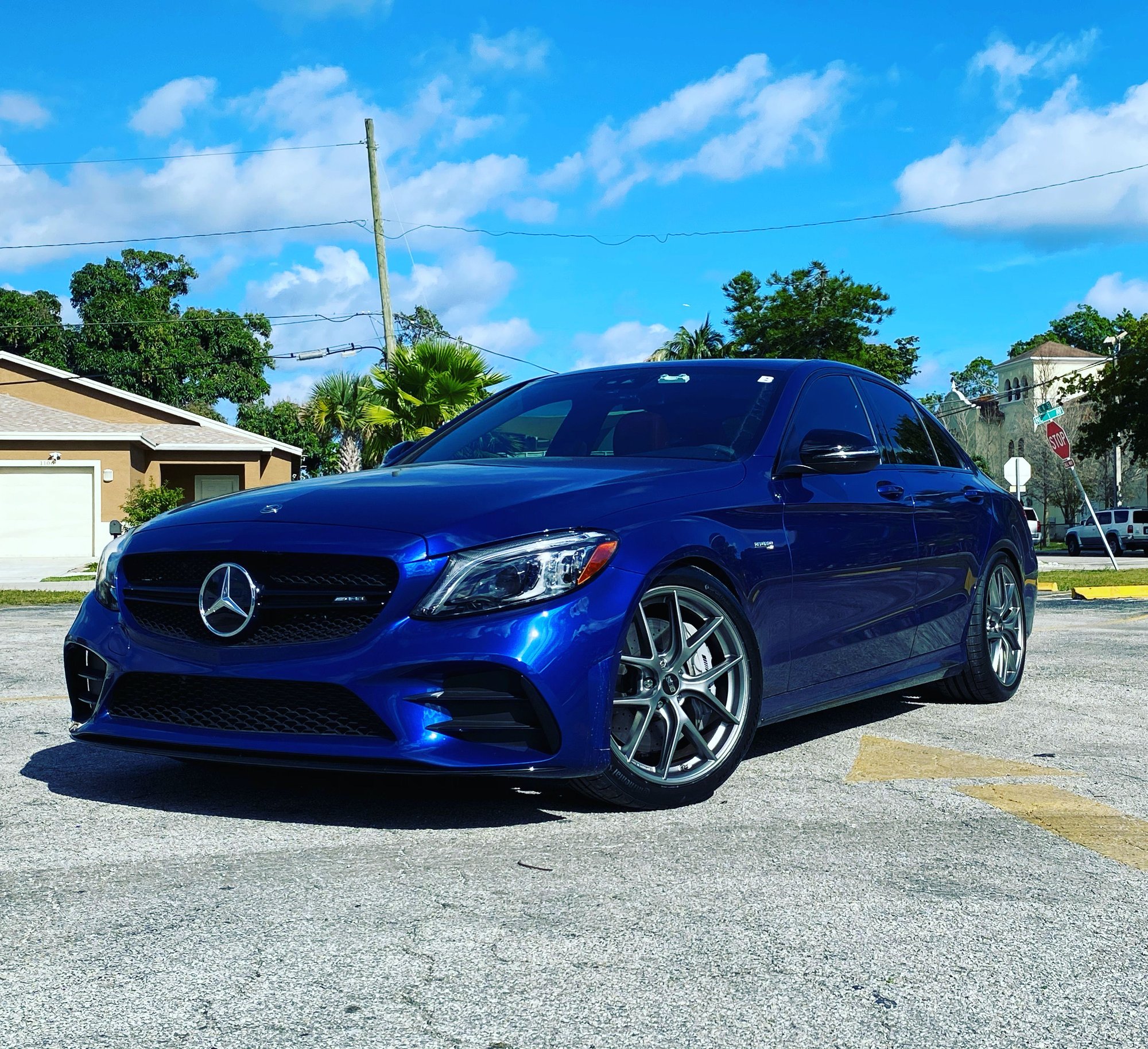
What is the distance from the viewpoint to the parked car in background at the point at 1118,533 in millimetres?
43978

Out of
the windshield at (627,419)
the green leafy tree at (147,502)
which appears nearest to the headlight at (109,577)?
the windshield at (627,419)

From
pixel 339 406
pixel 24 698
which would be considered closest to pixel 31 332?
pixel 339 406

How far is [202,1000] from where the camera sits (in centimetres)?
Answer: 258

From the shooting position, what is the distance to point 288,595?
396 cm

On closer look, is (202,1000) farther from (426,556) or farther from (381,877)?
(426,556)

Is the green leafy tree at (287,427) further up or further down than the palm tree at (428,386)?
further up

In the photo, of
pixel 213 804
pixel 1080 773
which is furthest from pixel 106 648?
pixel 1080 773

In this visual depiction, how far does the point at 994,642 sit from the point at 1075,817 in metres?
2.40

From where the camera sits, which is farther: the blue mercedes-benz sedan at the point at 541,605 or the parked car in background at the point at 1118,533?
the parked car in background at the point at 1118,533

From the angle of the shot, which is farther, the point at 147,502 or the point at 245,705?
the point at 147,502

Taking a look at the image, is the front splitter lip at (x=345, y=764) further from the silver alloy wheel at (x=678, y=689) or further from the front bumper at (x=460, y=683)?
the silver alloy wheel at (x=678, y=689)

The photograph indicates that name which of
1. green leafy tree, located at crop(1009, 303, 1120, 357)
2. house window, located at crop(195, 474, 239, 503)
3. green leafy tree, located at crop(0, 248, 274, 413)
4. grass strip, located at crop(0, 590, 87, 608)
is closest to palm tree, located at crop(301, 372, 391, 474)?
house window, located at crop(195, 474, 239, 503)

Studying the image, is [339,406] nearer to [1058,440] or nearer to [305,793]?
[1058,440]

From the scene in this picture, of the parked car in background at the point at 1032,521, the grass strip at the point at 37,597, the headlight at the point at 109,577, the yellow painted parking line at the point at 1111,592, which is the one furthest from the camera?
the yellow painted parking line at the point at 1111,592
